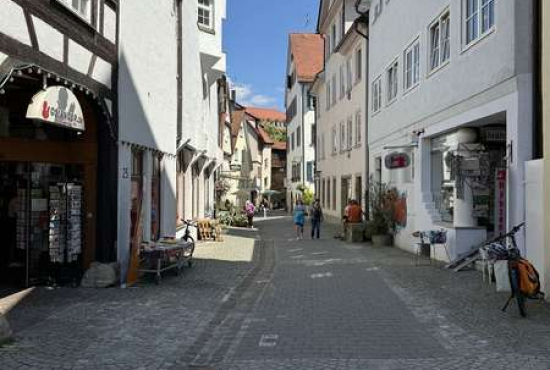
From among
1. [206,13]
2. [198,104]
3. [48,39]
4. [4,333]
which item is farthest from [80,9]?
[206,13]

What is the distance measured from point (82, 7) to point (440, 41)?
852 cm

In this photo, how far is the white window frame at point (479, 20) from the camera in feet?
37.1

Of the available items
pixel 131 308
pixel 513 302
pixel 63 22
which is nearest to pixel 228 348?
pixel 131 308

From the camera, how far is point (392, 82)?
19984mm

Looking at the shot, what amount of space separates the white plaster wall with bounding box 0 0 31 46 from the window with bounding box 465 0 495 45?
26.3ft

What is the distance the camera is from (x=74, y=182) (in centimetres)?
1046

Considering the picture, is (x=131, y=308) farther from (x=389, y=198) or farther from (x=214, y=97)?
(x=214, y=97)

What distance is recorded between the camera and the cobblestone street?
5.95 meters

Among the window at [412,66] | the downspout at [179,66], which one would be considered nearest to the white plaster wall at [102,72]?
the downspout at [179,66]

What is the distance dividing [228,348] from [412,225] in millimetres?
11403

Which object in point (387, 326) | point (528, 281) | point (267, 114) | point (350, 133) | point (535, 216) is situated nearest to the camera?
point (387, 326)

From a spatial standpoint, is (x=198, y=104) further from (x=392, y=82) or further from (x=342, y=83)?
(x=342, y=83)

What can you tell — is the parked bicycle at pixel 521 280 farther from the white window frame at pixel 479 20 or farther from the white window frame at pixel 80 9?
the white window frame at pixel 80 9

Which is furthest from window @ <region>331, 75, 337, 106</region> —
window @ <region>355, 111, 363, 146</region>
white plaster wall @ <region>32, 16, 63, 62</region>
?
white plaster wall @ <region>32, 16, 63, 62</region>
